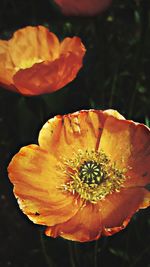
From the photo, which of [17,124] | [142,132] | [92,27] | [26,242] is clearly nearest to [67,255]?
[26,242]

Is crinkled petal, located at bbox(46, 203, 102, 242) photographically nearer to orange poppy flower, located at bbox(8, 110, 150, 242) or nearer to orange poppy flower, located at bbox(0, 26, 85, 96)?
→ orange poppy flower, located at bbox(8, 110, 150, 242)

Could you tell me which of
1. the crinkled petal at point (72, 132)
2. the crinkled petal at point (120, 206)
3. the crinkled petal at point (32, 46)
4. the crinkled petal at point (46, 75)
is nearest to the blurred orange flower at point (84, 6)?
the crinkled petal at point (32, 46)

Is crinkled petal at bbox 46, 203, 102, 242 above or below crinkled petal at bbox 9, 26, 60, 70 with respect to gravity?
below

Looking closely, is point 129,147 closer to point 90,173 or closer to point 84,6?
point 90,173

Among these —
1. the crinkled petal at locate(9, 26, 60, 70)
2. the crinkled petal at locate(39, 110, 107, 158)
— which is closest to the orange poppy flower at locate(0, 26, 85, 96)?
the crinkled petal at locate(9, 26, 60, 70)

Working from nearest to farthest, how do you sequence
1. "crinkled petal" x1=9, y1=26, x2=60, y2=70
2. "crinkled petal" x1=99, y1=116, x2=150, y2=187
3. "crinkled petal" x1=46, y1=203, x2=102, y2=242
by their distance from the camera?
"crinkled petal" x1=46, y1=203, x2=102, y2=242, "crinkled petal" x1=99, y1=116, x2=150, y2=187, "crinkled petal" x1=9, y1=26, x2=60, y2=70

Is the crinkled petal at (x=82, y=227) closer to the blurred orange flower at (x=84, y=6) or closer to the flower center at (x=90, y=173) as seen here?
the flower center at (x=90, y=173)

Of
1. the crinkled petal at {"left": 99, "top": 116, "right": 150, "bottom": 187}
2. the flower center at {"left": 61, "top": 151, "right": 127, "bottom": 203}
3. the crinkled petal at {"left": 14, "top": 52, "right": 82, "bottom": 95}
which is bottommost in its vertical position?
the flower center at {"left": 61, "top": 151, "right": 127, "bottom": 203}
